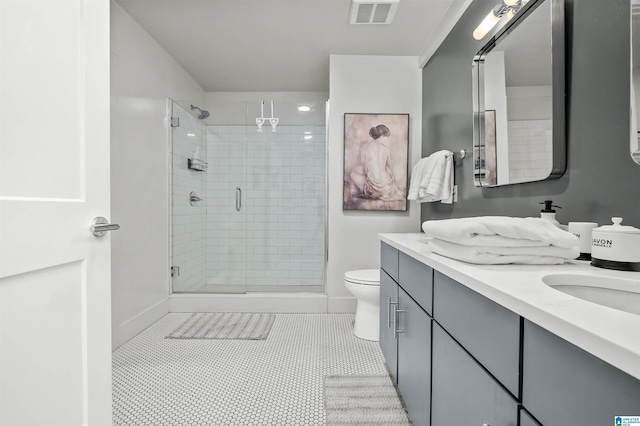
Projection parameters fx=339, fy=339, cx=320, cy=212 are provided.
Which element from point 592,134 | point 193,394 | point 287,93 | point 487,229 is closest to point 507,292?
point 487,229

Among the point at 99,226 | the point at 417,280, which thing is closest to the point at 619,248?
the point at 417,280

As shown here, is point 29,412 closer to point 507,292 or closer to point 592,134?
point 507,292

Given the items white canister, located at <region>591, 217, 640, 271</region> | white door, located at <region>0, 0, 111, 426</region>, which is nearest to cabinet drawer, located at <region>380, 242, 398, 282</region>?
white canister, located at <region>591, 217, 640, 271</region>

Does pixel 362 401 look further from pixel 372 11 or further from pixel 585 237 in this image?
pixel 372 11

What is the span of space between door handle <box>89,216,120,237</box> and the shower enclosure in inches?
92.8

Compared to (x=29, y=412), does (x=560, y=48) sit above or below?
above

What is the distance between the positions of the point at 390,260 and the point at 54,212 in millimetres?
1499

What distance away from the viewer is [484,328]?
79 cm

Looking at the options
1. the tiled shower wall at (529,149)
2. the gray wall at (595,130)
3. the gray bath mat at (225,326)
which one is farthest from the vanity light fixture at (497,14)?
the gray bath mat at (225,326)

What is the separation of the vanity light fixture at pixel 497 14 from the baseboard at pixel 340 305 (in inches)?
89.0

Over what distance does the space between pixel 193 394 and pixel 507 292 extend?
168cm

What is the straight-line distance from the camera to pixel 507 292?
0.67m

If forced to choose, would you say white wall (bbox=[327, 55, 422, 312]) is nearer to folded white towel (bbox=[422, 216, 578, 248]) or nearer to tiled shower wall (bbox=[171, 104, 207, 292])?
tiled shower wall (bbox=[171, 104, 207, 292])

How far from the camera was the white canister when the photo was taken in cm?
88
